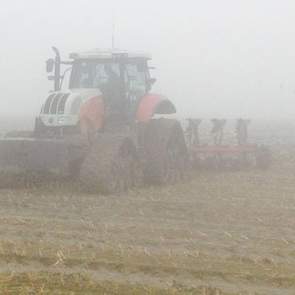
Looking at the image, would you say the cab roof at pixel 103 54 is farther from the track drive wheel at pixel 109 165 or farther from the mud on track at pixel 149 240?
the mud on track at pixel 149 240

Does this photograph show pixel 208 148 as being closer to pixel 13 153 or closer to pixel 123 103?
Result: pixel 123 103

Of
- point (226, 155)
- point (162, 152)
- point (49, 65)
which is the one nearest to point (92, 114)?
point (49, 65)

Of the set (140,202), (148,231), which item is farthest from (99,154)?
(148,231)

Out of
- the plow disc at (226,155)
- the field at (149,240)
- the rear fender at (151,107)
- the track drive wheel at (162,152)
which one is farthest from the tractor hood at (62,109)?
the plow disc at (226,155)

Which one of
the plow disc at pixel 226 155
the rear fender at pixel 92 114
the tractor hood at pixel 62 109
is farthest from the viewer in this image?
the plow disc at pixel 226 155

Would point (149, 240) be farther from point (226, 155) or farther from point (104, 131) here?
point (226, 155)

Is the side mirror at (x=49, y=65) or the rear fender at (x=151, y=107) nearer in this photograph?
the side mirror at (x=49, y=65)

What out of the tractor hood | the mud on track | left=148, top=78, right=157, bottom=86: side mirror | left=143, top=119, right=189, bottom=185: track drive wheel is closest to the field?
the mud on track

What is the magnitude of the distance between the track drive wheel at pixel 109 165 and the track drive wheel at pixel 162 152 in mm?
689

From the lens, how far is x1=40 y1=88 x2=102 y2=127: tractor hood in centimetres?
1376

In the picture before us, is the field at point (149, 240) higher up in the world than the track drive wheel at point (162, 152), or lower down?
lower down

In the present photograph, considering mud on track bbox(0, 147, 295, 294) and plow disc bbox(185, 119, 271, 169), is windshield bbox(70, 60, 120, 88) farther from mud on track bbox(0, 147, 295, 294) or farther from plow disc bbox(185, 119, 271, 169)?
plow disc bbox(185, 119, 271, 169)

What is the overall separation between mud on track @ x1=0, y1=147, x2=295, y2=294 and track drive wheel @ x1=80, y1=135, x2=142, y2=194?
0.27 m

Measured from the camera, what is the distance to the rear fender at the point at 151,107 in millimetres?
14797
